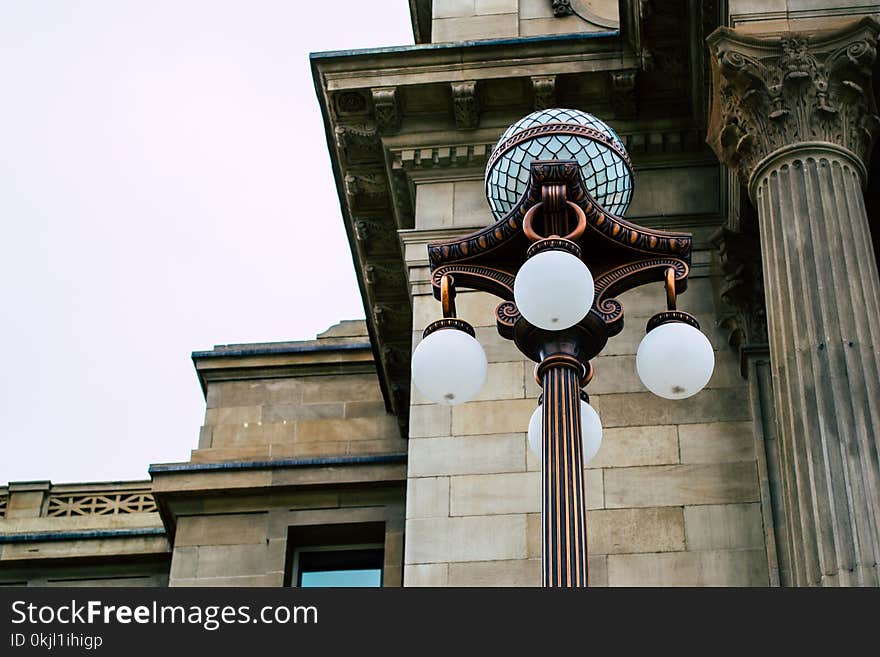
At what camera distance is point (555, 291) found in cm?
1112

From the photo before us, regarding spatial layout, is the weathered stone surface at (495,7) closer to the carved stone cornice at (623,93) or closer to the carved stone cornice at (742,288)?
the carved stone cornice at (623,93)

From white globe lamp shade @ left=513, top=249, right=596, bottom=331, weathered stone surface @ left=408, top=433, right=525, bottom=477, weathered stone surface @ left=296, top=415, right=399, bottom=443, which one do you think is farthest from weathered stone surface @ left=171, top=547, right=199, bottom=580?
white globe lamp shade @ left=513, top=249, right=596, bottom=331

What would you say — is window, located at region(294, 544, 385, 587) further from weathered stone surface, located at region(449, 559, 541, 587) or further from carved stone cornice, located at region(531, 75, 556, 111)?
carved stone cornice, located at region(531, 75, 556, 111)

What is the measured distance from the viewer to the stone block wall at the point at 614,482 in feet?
58.0

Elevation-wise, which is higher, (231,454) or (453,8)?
(453,8)

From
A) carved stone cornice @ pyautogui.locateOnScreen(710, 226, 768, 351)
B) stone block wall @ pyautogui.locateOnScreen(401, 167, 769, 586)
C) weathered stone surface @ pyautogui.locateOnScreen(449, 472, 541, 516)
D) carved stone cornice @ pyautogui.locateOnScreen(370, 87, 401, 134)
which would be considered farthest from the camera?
carved stone cornice @ pyautogui.locateOnScreen(370, 87, 401, 134)

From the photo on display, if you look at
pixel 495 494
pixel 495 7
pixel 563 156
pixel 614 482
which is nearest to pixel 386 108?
pixel 495 7

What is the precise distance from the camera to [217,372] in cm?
2762

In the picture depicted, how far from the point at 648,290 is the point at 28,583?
12.5m

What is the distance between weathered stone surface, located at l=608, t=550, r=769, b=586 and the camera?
17453mm

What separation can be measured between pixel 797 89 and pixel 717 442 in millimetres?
3995

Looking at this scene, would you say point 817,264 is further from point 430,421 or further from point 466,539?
point 430,421

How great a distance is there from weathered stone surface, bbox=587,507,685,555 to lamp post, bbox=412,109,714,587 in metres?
5.40
